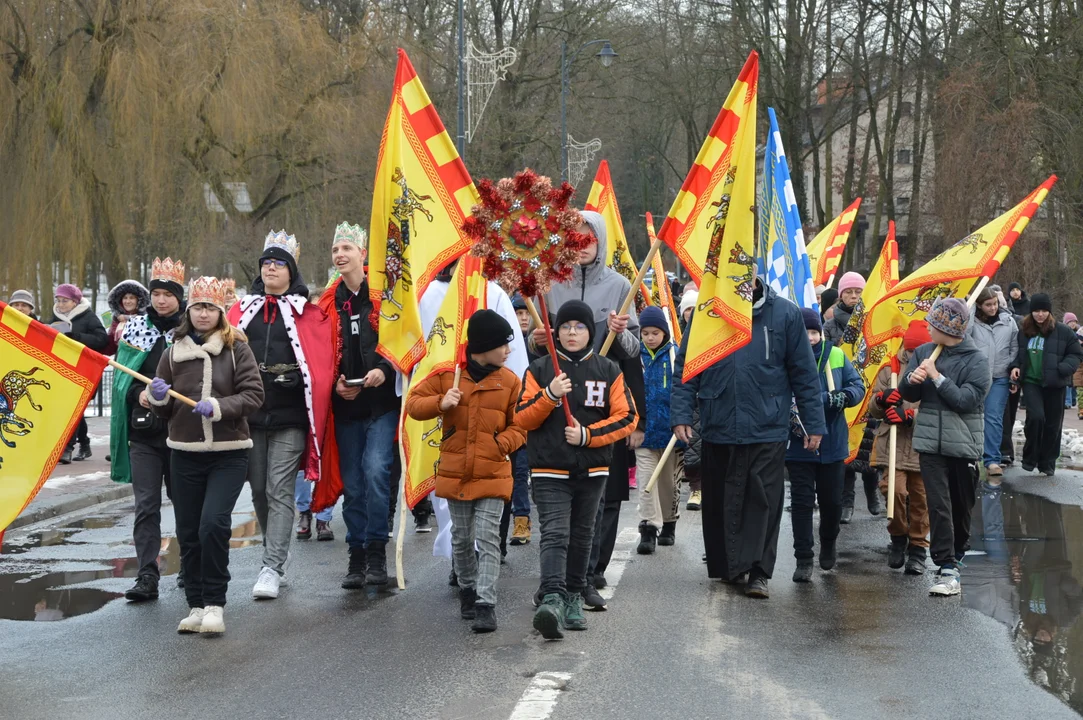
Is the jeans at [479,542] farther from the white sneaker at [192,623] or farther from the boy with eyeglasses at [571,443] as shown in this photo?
the white sneaker at [192,623]

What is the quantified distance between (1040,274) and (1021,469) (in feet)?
41.4

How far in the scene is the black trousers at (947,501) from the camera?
8359 millimetres

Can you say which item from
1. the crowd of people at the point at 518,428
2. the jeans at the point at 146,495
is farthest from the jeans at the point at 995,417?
the jeans at the point at 146,495

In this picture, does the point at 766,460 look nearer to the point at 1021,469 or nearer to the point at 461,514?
the point at 461,514

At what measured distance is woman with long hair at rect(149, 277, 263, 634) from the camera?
714 centimetres

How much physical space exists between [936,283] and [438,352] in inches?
156

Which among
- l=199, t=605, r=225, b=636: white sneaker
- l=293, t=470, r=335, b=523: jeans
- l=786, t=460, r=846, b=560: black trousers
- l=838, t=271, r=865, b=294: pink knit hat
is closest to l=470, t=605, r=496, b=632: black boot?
l=199, t=605, r=225, b=636: white sneaker

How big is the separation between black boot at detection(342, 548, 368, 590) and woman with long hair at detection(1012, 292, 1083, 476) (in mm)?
9086

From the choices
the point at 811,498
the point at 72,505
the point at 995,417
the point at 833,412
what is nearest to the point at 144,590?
the point at 811,498

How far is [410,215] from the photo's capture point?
328 inches

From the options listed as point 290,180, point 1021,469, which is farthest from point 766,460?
point 290,180

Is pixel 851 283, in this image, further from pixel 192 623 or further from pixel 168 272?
pixel 192 623

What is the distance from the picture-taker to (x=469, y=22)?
38.3 m

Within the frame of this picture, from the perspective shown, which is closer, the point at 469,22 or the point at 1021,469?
the point at 1021,469
